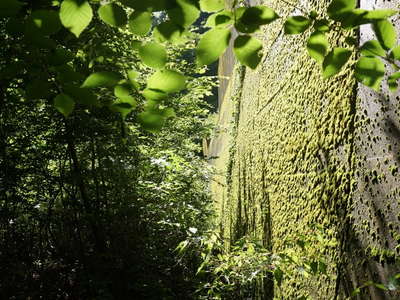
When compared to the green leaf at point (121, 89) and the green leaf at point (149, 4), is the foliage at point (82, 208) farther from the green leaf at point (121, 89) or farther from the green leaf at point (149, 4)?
the green leaf at point (149, 4)

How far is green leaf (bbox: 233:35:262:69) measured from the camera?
27.6 inches

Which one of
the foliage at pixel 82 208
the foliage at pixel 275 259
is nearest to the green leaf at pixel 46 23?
the foliage at pixel 275 259

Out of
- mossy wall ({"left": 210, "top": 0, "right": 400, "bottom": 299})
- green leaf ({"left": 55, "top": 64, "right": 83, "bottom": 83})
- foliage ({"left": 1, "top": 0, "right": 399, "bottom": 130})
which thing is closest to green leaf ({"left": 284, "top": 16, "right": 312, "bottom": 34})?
foliage ({"left": 1, "top": 0, "right": 399, "bottom": 130})

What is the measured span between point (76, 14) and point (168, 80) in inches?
8.3

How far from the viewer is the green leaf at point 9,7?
2.06ft

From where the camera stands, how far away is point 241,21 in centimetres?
68

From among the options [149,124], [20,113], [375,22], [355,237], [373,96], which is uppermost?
[20,113]

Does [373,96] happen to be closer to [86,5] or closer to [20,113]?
[86,5]

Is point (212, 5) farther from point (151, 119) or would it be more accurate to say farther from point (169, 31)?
point (151, 119)

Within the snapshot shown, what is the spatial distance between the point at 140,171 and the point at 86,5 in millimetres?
3402

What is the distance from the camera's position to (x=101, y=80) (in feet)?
2.32

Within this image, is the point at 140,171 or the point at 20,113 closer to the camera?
the point at 20,113

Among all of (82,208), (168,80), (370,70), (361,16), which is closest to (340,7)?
(361,16)

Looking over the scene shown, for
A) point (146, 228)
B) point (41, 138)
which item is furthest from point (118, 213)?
point (41, 138)
